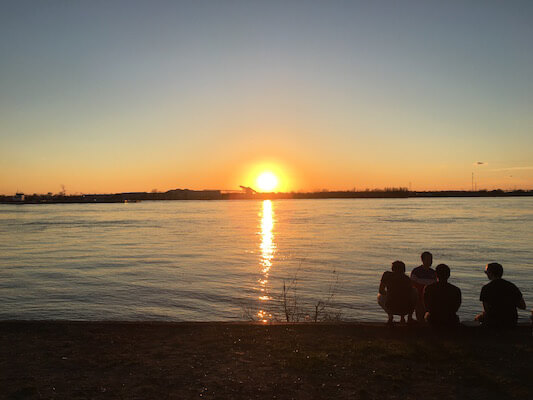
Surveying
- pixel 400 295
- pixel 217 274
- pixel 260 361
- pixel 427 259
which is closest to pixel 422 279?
pixel 427 259

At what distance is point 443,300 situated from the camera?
853cm

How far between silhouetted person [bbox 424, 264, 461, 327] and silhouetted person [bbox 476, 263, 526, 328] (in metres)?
0.56

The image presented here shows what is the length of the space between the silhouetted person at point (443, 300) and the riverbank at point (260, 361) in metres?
0.26

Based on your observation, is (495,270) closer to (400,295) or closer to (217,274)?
(400,295)

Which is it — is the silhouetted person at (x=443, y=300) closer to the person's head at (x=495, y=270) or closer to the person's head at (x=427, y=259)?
the person's head at (x=495, y=270)

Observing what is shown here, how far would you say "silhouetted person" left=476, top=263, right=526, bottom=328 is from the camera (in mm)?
8359

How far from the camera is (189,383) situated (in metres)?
6.36

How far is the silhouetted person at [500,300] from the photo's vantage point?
8359 mm

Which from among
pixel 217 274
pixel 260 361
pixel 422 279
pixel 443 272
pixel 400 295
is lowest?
pixel 217 274

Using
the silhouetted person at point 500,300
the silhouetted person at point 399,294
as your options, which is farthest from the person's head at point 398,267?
the silhouetted person at point 500,300

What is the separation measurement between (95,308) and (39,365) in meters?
9.72

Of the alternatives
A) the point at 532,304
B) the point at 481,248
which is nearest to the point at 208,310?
the point at 532,304

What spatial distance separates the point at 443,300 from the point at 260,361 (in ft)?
12.0

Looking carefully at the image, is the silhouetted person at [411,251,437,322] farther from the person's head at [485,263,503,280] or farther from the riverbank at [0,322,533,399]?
the person's head at [485,263,503,280]
